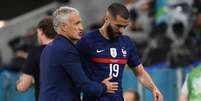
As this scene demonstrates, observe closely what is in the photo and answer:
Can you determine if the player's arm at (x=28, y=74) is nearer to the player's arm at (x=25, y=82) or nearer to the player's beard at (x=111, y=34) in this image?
the player's arm at (x=25, y=82)

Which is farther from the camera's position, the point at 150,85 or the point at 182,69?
the point at 182,69

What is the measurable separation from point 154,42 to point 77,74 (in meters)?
5.72

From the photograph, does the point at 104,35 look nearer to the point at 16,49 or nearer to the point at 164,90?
the point at 164,90

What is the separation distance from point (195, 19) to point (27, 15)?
3.94m

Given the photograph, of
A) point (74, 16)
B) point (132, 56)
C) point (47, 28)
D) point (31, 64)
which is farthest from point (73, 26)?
point (31, 64)

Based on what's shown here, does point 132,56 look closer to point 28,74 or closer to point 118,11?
point 118,11

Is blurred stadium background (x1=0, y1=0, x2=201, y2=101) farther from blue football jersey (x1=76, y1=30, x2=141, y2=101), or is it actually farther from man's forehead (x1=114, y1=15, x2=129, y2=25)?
man's forehead (x1=114, y1=15, x2=129, y2=25)

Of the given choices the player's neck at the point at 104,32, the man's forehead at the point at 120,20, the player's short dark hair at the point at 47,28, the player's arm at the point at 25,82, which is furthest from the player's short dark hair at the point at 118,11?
the player's arm at the point at 25,82

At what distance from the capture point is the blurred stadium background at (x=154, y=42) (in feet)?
32.3

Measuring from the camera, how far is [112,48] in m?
6.50

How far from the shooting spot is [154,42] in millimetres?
11742

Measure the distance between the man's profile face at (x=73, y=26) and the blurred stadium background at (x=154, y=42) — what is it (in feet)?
11.8

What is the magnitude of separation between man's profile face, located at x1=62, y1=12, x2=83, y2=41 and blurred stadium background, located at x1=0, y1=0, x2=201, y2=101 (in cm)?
361

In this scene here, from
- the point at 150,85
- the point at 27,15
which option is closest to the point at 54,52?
the point at 150,85
